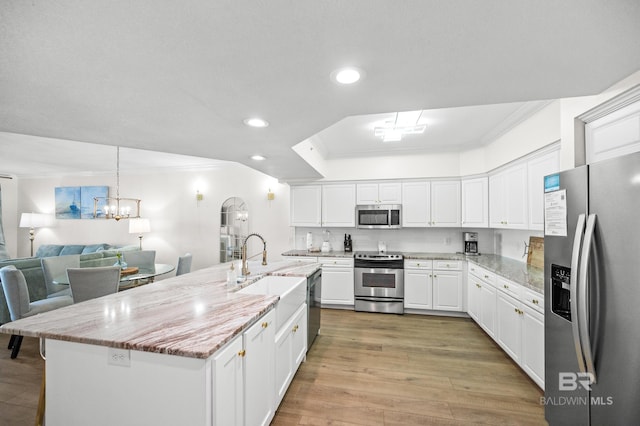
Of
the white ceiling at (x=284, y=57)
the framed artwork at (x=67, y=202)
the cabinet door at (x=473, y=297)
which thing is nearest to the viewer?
the white ceiling at (x=284, y=57)

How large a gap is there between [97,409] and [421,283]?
12.8 ft

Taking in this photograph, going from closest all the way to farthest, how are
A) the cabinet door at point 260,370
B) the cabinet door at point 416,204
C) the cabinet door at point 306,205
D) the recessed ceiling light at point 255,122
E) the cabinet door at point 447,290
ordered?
the cabinet door at point 260,370
the recessed ceiling light at point 255,122
the cabinet door at point 447,290
the cabinet door at point 416,204
the cabinet door at point 306,205

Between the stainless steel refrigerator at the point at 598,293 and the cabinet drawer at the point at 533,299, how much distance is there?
63 centimetres

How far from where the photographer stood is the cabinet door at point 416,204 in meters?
4.39

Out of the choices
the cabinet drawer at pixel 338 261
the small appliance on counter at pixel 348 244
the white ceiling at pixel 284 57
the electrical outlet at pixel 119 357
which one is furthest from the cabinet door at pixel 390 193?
the electrical outlet at pixel 119 357

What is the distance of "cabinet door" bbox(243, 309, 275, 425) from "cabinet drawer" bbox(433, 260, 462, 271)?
10.0 feet

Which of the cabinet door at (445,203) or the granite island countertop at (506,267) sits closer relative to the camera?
the granite island countertop at (506,267)

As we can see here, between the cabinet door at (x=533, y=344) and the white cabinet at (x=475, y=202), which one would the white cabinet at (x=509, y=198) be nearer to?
the white cabinet at (x=475, y=202)

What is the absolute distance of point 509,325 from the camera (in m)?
2.64

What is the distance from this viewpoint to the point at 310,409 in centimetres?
204

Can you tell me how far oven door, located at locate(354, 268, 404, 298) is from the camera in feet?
13.6

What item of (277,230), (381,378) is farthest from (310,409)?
(277,230)

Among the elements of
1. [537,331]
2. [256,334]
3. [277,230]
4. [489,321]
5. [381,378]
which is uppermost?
[277,230]

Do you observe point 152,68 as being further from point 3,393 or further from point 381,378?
point 3,393
